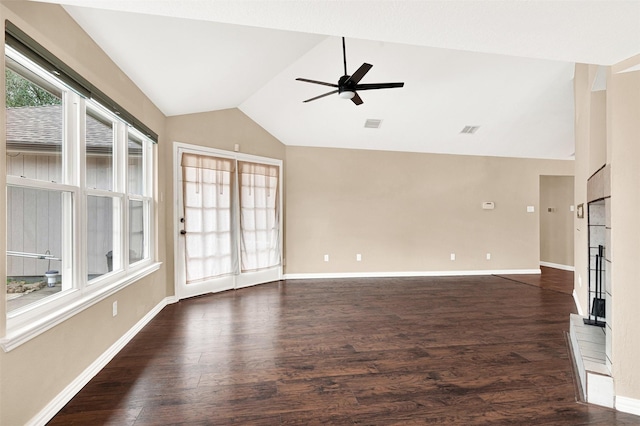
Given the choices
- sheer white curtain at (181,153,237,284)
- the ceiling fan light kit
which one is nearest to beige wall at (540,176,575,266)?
the ceiling fan light kit

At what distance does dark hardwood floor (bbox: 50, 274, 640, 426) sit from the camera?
191 cm

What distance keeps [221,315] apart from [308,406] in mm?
2134

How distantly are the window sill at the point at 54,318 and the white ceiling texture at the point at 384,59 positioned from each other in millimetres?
1595

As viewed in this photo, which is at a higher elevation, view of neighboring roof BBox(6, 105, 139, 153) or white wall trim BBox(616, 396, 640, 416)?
view of neighboring roof BBox(6, 105, 139, 153)

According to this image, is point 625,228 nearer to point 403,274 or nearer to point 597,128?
point 597,128

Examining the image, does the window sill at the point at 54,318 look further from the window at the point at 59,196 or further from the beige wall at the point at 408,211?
the beige wall at the point at 408,211

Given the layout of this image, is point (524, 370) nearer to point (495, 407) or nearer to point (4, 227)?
point (495, 407)

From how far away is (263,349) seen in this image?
2832mm

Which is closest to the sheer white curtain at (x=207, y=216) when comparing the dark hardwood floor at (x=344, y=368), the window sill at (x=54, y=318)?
the dark hardwood floor at (x=344, y=368)

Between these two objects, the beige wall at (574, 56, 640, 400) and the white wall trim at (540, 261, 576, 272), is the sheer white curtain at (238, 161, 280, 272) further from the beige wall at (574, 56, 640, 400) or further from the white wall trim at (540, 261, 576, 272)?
the white wall trim at (540, 261, 576, 272)

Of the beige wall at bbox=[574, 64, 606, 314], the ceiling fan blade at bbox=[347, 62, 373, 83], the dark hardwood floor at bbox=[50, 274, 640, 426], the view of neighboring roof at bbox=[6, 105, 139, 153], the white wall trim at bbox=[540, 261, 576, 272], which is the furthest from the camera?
the white wall trim at bbox=[540, 261, 576, 272]

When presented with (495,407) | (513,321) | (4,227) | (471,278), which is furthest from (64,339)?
(471,278)

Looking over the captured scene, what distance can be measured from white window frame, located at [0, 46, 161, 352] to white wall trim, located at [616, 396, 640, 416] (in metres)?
3.41

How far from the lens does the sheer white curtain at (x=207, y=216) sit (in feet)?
15.0
